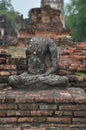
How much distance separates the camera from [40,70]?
565cm

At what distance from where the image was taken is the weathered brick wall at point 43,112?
4.30 meters

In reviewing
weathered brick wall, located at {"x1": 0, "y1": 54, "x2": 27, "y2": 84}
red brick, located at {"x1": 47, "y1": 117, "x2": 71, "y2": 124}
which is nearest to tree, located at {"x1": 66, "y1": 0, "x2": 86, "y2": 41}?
weathered brick wall, located at {"x1": 0, "y1": 54, "x2": 27, "y2": 84}

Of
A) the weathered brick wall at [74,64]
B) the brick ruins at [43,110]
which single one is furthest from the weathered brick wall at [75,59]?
the brick ruins at [43,110]

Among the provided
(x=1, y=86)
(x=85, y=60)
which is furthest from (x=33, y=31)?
(x=1, y=86)

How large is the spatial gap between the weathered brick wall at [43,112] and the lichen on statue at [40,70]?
74 centimetres

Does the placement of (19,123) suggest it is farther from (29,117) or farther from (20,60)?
(20,60)

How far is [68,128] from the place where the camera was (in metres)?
4.24

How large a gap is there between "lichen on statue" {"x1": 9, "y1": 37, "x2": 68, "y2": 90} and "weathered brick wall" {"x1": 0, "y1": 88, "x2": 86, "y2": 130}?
74 cm

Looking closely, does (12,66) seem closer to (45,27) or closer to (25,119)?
(25,119)

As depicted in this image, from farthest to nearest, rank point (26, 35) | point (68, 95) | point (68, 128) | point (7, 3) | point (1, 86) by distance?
point (7, 3) → point (26, 35) → point (1, 86) → point (68, 95) → point (68, 128)

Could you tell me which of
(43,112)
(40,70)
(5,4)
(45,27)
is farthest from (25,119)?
(5,4)

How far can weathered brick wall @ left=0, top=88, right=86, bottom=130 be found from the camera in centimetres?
430

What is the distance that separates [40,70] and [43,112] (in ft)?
4.43

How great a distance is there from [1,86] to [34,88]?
624mm
